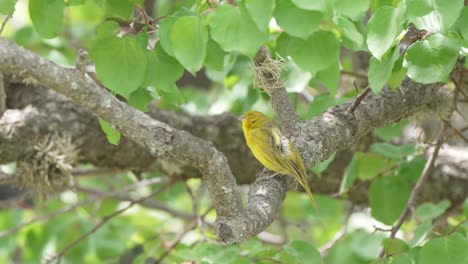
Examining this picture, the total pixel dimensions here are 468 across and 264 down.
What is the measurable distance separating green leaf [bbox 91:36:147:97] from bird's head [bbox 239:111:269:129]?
1.31 meters

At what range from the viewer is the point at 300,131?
2990mm

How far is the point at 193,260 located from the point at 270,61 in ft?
2.78

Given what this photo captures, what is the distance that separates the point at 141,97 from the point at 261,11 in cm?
101

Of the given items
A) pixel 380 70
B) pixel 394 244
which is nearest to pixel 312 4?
pixel 380 70

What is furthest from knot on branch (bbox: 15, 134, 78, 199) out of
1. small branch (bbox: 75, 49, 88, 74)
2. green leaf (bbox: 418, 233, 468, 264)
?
green leaf (bbox: 418, 233, 468, 264)

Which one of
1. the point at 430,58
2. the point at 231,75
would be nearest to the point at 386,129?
the point at 231,75

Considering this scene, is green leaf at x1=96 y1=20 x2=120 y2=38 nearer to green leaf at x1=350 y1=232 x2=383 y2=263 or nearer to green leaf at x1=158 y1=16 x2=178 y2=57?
green leaf at x1=158 y1=16 x2=178 y2=57

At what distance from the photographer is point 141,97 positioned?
2.90 metres

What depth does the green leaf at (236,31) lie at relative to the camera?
6.76 ft

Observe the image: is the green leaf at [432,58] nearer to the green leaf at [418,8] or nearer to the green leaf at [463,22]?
the green leaf at [463,22]

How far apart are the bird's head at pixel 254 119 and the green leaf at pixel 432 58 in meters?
1.36

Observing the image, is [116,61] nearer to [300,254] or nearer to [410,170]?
[300,254]

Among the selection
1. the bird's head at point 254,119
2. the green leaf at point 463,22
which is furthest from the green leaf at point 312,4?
the bird's head at point 254,119

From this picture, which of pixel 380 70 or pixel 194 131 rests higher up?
pixel 380 70
